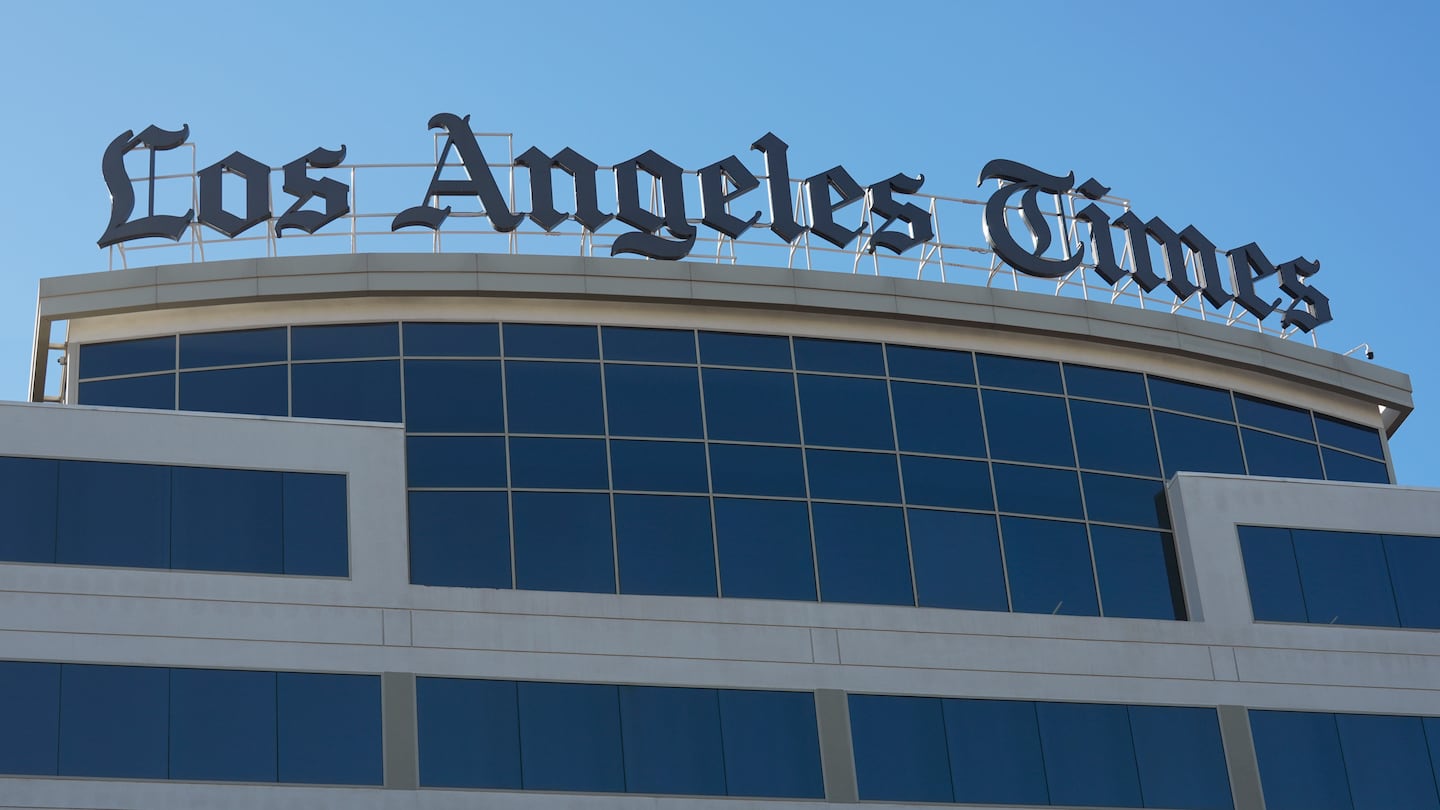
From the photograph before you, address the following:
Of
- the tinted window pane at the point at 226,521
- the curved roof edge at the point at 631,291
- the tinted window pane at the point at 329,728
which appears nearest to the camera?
the tinted window pane at the point at 329,728

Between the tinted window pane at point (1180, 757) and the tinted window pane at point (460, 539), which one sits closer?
the tinted window pane at point (460, 539)

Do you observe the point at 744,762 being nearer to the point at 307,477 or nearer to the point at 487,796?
the point at 487,796

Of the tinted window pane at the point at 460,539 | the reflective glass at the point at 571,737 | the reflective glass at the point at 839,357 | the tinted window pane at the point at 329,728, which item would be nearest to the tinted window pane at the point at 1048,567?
the reflective glass at the point at 839,357

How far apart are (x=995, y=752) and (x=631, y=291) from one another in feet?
43.2

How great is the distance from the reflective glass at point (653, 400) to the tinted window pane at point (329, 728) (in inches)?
341

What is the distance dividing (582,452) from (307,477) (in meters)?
6.08

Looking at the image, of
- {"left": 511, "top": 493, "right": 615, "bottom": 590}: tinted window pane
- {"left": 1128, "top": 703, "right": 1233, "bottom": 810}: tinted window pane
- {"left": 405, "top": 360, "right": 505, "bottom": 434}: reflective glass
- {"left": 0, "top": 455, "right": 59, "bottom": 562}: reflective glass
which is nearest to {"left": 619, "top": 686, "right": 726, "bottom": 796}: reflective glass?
{"left": 511, "top": 493, "right": 615, "bottom": 590}: tinted window pane

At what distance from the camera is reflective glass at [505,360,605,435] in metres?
49.2

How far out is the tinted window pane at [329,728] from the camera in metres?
43.6

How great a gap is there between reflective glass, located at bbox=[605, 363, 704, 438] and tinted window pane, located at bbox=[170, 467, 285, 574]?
7.85 m

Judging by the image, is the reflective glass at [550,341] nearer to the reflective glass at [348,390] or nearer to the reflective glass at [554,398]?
the reflective glass at [554,398]

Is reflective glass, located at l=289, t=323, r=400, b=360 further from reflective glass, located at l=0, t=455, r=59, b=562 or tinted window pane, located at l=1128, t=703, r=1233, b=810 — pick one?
tinted window pane, located at l=1128, t=703, r=1233, b=810

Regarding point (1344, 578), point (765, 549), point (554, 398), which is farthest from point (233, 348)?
point (1344, 578)

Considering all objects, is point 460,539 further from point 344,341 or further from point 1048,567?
point 1048,567
